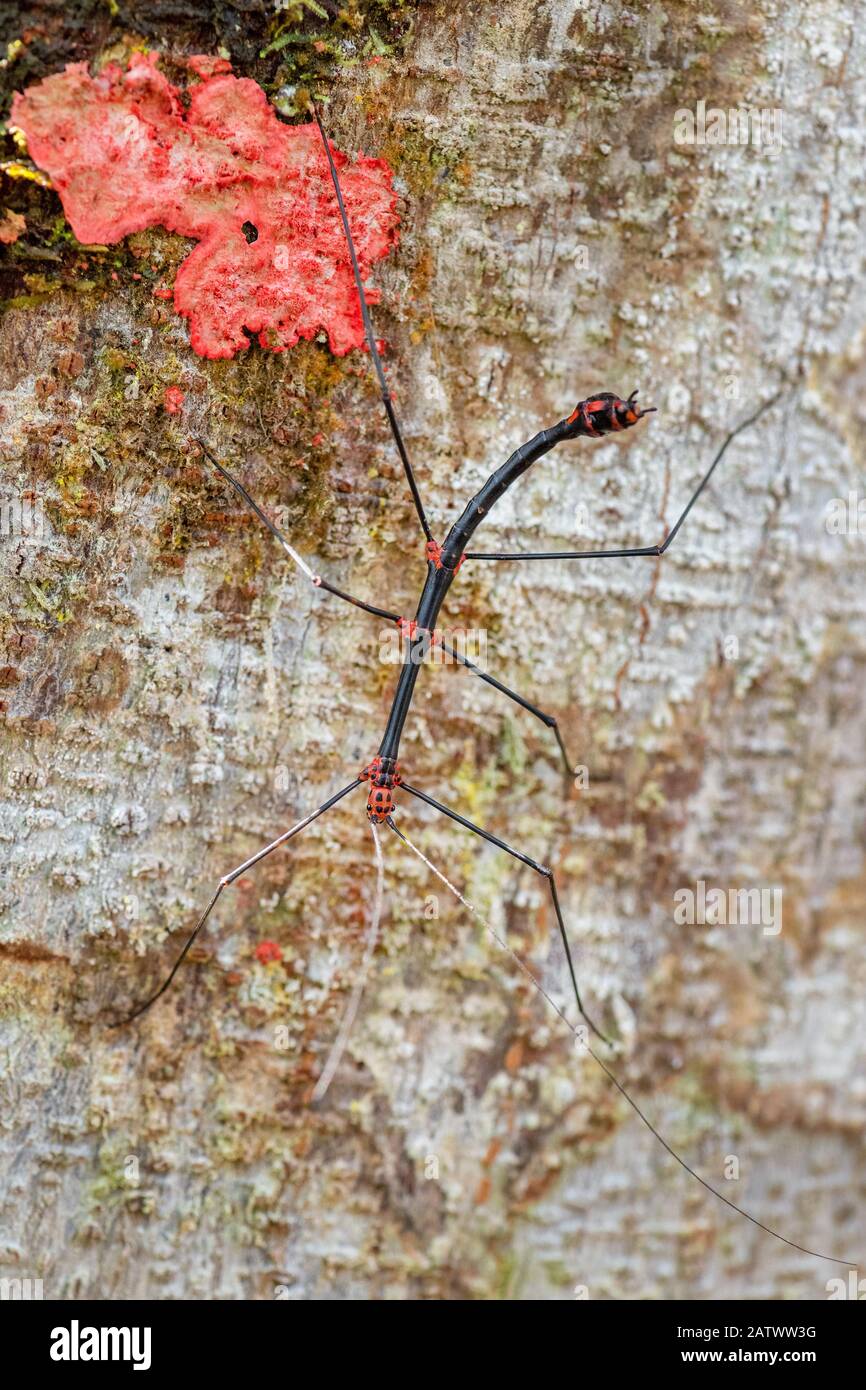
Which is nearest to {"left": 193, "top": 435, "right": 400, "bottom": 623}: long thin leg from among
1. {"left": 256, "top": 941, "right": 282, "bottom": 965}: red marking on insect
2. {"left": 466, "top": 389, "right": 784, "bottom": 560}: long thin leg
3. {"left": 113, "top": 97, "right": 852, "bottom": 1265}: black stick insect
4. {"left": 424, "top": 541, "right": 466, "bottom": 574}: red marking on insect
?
{"left": 113, "top": 97, "right": 852, "bottom": 1265}: black stick insect

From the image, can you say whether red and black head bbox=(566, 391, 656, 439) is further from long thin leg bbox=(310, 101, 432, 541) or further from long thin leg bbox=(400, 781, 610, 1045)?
long thin leg bbox=(400, 781, 610, 1045)

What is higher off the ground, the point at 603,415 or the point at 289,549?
the point at 603,415

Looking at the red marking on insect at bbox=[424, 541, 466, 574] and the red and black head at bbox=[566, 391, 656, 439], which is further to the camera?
the red marking on insect at bbox=[424, 541, 466, 574]

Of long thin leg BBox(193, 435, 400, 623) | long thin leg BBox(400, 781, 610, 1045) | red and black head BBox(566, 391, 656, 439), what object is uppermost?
red and black head BBox(566, 391, 656, 439)

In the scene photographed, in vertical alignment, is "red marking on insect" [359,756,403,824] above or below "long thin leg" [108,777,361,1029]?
above

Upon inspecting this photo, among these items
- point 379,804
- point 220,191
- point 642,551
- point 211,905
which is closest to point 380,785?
point 379,804

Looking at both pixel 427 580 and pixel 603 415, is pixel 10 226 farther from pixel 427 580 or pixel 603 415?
pixel 603 415

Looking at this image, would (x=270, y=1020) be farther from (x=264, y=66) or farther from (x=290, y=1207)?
(x=264, y=66)
